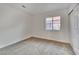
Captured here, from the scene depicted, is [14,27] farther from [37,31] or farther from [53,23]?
[53,23]

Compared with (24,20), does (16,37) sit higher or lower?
lower

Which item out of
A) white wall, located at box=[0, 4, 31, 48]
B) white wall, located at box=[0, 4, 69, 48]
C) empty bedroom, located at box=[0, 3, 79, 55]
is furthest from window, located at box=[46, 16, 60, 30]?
white wall, located at box=[0, 4, 31, 48]

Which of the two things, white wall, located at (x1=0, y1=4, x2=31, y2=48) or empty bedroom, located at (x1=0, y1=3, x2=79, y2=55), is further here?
white wall, located at (x1=0, y1=4, x2=31, y2=48)

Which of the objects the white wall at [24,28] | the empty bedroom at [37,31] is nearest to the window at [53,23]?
the empty bedroom at [37,31]

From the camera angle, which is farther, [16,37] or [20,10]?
[16,37]

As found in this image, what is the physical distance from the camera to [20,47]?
181cm

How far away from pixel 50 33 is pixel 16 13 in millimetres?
831

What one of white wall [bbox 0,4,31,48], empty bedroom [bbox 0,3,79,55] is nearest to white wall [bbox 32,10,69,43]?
empty bedroom [bbox 0,3,79,55]

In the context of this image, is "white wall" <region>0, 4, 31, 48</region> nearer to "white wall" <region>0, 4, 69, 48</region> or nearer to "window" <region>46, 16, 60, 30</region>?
"white wall" <region>0, 4, 69, 48</region>

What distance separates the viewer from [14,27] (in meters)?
2.00

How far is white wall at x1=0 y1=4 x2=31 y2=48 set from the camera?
1848 millimetres

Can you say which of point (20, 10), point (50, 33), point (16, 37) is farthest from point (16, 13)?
point (50, 33)

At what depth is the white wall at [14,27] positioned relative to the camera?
6.06 ft

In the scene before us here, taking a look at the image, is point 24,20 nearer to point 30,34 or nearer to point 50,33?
point 30,34
